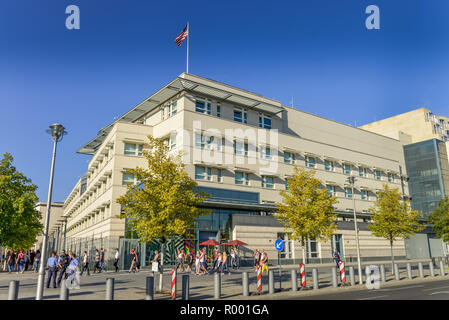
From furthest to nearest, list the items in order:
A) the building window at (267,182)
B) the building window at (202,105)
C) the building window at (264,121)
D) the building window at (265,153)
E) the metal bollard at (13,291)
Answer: the building window at (264,121), the building window at (265,153), the building window at (267,182), the building window at (202,105), the metal bollard at (13,291)

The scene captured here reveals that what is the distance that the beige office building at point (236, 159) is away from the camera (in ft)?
120

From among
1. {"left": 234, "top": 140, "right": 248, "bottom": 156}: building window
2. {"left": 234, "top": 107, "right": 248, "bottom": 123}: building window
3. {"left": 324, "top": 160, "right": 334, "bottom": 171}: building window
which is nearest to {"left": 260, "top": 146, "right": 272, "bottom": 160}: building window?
{"left": 234, "top": 140, "right": 248, "bottom": 156}: building window

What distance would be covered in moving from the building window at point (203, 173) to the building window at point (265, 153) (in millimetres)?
7196

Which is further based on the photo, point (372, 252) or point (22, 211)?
point (372, 252)

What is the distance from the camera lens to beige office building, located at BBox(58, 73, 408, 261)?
36.5 metres

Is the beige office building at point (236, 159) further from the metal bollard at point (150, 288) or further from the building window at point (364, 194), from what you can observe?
the metal bollard at point (150, 288)

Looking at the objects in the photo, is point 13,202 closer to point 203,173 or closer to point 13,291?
point 203,173

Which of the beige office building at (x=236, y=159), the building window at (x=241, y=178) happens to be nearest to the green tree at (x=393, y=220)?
the beige office building at (x=236, y=159)

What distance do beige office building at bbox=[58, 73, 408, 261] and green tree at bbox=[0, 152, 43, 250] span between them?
7.21 m

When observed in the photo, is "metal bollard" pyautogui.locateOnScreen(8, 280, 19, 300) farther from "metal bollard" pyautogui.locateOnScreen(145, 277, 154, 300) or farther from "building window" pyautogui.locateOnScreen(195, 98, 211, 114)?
"building window" pyautogui.locateOnScreen(195, 98, 211, 114)

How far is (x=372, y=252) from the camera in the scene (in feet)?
155
